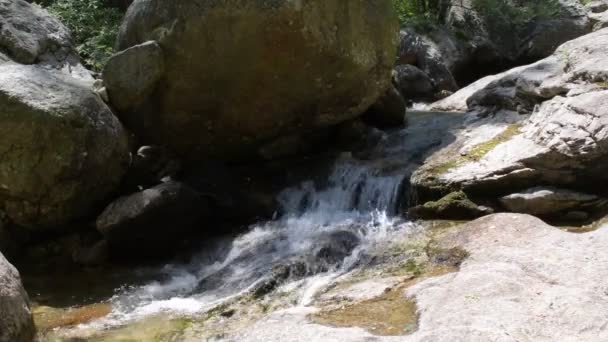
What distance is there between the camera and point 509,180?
325 inches

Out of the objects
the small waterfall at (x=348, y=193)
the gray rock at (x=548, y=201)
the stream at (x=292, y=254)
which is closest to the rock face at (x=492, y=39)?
the stream at (x=292, y=254)

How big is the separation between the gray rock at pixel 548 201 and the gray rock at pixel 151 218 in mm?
4973

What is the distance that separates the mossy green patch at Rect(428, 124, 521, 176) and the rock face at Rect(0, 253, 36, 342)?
6092mm

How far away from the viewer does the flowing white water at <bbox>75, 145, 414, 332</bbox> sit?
7648 millimetres

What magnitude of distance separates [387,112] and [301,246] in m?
5.48

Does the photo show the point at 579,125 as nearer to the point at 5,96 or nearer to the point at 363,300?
the point at 363,300

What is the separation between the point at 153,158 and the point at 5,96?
3142mm

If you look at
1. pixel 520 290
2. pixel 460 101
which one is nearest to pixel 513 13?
pixel 460 101

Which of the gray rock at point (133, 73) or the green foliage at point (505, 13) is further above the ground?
the green foliage at point (505, 13)

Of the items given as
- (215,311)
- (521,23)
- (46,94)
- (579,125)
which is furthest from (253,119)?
(521,23)

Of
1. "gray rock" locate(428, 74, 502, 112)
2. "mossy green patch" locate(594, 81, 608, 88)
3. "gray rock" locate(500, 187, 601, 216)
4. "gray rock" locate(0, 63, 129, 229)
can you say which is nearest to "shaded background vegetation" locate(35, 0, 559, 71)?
"gray rock" locate(428, 74, 502, 112)

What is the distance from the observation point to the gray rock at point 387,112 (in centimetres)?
1339

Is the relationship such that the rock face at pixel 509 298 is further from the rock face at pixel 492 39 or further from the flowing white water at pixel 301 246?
the rock face at pixel 492 39

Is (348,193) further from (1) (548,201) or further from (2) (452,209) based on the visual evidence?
(1) (548,201)
